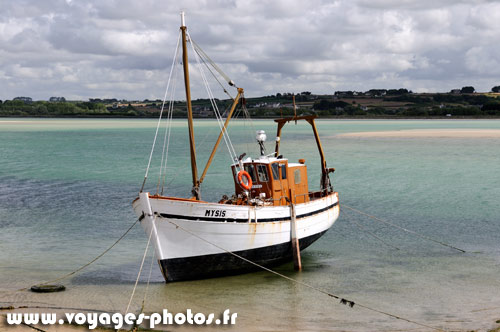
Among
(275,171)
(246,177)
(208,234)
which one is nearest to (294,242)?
(275,171)

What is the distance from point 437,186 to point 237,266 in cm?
2837

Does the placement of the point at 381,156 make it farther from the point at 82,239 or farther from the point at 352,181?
the point at 82,239

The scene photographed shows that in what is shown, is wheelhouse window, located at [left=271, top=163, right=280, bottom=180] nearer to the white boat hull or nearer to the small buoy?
the white boat hull

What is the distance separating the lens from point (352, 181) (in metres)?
49.1

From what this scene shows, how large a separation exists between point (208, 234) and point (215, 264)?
1299 mm

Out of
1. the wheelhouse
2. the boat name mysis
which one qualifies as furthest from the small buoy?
the wheelhouse

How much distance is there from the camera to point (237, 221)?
2138 cm

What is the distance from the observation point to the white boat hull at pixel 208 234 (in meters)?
20.5

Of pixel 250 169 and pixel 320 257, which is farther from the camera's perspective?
pixel 320 257

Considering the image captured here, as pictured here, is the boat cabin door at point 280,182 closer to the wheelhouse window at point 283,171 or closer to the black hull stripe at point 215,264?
the wheelhouse window at point 283,171

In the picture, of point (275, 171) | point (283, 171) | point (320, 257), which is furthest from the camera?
point (320, 257)

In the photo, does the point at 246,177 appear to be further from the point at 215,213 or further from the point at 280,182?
the point at 215,213

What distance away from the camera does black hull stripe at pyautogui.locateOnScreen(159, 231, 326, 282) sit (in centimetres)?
2105

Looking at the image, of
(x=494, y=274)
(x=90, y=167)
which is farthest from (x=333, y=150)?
(x=494, y=274)
